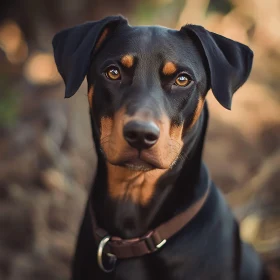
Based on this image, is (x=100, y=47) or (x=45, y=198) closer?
(x=100, y=47)

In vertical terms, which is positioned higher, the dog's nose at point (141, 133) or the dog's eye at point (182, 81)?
the dog's eye at point (182, 81)

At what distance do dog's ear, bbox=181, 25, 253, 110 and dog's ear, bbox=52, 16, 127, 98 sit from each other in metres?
0.45

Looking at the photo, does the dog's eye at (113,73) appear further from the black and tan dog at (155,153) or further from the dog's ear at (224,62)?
the dog's ear at (224,62)

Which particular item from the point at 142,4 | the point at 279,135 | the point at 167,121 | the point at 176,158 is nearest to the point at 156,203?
the point at 176,158

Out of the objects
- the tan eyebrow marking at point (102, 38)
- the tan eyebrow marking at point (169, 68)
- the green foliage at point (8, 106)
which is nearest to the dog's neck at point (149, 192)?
the tan eyebrow marking at point (169, 68)

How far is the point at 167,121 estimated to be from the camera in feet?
9.80

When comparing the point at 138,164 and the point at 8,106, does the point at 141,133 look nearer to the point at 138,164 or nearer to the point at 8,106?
the point at 138,164

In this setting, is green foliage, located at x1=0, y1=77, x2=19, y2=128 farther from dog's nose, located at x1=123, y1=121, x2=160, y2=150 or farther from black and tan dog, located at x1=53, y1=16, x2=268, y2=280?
dog's nose, located at x1=123, y1=121, x2=160, y2=150

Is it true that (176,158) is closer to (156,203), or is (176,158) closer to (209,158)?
(156,203)

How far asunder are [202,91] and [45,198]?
8.86ft

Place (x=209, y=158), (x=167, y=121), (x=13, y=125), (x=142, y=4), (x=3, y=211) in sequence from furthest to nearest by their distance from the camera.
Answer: (x=142, y=4) < (x=209, y=158) < (x=13, y=125) < (x=3, y=211) < (x=167, y=121)

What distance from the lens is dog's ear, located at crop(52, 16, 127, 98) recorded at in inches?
127

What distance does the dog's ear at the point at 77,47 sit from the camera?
323 centimetres

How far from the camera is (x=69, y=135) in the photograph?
6.48m
